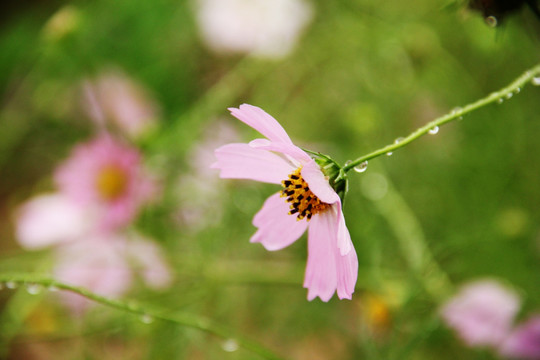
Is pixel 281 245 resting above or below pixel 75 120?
below

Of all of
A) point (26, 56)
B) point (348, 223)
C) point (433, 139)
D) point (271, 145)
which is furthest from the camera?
point (26, 56)

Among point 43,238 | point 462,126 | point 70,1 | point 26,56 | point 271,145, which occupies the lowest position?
point 271,145

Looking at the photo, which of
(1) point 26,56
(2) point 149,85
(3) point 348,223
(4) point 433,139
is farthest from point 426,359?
(1) point 26,56

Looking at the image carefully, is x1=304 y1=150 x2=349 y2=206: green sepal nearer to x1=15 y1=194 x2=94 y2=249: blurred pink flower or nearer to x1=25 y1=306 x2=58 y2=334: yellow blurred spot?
x1=15 y1=194 x2=94 y2=249: blurred pink flower

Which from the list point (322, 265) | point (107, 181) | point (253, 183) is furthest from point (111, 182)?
point (322, 265)

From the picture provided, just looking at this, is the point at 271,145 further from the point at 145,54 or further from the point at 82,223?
the point at 145,54

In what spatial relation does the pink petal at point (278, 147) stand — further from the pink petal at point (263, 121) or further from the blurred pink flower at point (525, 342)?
the blurred pink flower at point (525, 342)

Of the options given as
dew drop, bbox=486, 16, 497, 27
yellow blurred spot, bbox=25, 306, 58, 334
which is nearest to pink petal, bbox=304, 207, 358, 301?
dew drop, bbox=486, 16, 497, 27

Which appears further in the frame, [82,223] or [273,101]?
[273,101]
